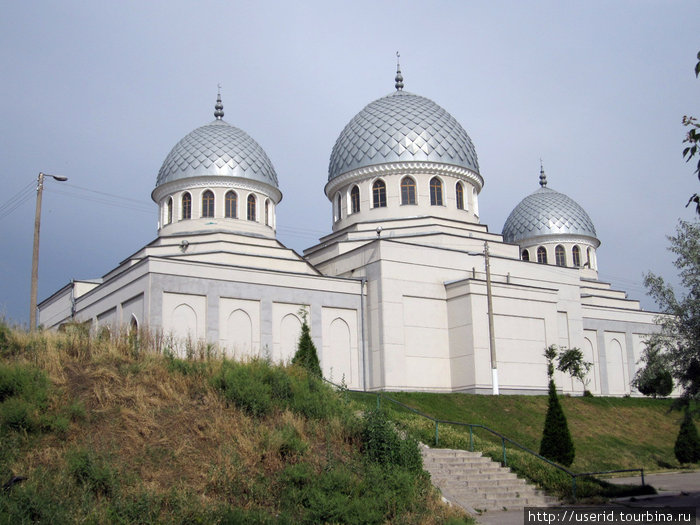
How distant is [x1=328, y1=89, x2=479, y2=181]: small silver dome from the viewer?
33.3 meters

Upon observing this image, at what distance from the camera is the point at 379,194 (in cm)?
3350

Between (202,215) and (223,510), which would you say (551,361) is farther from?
(223,510)

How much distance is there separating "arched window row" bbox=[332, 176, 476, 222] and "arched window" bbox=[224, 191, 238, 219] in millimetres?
5090

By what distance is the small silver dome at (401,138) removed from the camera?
1310 inches

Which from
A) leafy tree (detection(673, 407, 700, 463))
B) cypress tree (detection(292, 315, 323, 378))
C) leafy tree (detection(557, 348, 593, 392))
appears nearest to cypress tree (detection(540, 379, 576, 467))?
leafy tree (detection(673, 407, 700, 463))

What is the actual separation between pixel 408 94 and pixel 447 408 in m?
17.3

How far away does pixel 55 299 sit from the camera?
3303cm

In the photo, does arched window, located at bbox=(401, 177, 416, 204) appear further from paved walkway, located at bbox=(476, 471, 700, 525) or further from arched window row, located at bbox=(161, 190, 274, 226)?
paved walkway, located at bbox=(476, 471, 700, 525)

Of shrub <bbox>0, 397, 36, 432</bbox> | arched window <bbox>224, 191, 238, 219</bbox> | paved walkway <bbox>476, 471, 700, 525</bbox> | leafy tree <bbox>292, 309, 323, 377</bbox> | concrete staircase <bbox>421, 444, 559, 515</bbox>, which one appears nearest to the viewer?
shrub <bbox>0, 397, 36, 432</bbox>

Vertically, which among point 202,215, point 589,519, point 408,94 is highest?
point 408,94

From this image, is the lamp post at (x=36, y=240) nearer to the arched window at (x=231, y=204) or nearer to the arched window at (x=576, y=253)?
the arched window at (x=231, y=204)

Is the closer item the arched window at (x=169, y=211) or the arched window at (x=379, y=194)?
the arched window at (x=169, y=211)

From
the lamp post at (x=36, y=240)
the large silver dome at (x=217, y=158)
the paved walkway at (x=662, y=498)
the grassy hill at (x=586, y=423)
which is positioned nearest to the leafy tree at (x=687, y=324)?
the paved walkway at (x=662, y=498)

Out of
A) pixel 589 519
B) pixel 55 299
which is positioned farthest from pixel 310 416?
pixel 55 299
